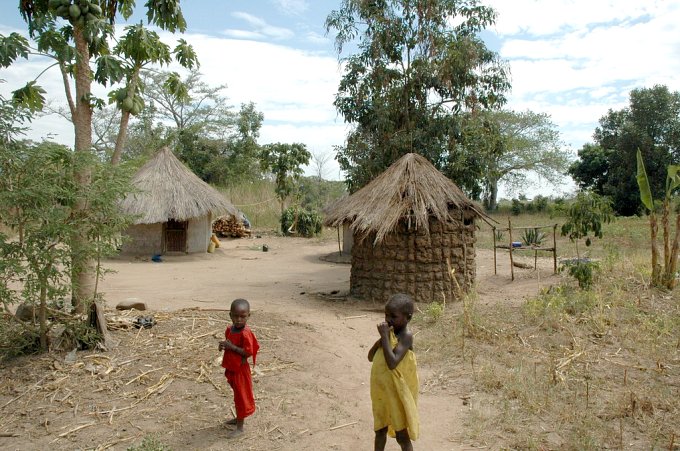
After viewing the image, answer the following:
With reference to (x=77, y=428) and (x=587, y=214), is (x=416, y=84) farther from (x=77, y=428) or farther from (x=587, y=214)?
(x=77, y=428)

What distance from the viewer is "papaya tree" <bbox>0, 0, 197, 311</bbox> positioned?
17.0 feet

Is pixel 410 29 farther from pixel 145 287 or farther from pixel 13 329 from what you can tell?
pixel 13 329

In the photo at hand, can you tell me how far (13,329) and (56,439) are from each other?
197 centimetres

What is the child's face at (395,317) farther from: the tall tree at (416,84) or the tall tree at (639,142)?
the tall tree at (639,142)

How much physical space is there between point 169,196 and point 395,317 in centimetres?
1344

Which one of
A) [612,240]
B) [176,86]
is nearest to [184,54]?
[176,86]

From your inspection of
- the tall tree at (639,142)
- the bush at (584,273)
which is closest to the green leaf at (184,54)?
the bush at (584,273)

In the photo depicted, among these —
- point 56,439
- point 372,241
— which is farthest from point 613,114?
point 56,439

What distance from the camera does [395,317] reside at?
10.4ft

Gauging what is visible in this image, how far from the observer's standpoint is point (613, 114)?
86.2 ft

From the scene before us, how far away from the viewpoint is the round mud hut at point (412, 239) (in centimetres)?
867

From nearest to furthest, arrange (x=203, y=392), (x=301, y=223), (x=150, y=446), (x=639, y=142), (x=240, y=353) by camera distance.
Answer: (x=150, y=446), (x=240, y=353), (x=203, y=392), (x=301, y=223), (x=639, y=142)

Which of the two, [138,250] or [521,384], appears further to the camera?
[138,250]

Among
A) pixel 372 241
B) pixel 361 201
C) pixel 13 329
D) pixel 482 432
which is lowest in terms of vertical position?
pixel 482 432
